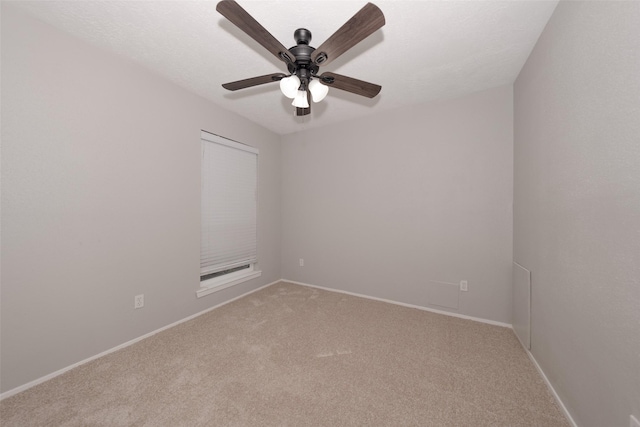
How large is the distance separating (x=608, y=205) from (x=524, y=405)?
131cm

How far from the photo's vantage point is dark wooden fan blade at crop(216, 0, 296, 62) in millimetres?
1076

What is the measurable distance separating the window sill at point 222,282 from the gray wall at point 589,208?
3.20 metres

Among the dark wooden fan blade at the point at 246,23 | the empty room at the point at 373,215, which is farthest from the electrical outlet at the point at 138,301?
the dark wooden fan blade at the point at 246,23

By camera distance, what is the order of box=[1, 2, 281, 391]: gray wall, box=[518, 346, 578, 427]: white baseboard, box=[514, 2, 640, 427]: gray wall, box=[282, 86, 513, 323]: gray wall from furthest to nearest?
box=[282, 86, 513, 323]: gray wall → box=[1, 2, 281, 391]: gray wall → box=[518, 346, 578, 427]: white baseboard → box=[514, 2, 640, 427]: gray wall

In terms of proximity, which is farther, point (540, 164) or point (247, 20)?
point (540, 164)

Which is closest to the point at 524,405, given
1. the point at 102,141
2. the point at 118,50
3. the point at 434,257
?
the point at 434,257

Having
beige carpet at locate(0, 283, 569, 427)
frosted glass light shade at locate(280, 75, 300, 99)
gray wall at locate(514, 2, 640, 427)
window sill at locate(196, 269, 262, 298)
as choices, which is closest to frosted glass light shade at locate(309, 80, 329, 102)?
frosted glass light shade at locate(280, 75, 300, 99)

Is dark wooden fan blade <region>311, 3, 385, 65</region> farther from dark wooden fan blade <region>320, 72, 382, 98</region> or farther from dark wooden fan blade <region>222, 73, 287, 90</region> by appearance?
dark wooden fan blade <region>222, 73, 287, 90</region>

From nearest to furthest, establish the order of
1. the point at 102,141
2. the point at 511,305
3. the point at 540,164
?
the point at 540,164
the point at 102,141
the point at 511,305

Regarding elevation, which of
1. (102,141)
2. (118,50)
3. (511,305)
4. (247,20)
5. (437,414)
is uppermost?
(118,50)

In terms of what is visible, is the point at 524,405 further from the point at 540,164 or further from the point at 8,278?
the point at 8,278

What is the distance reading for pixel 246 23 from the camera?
3.86 ft

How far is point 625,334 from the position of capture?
97 centimetres

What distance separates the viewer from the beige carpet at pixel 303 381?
138 centimetres
